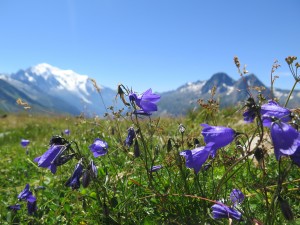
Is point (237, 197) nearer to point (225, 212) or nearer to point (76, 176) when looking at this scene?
point (225, 212)

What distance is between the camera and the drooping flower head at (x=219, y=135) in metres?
1.76

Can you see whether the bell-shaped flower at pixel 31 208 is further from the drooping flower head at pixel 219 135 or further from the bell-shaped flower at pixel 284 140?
the bell-shaped flower at pixel 284 140

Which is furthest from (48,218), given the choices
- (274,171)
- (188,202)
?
(274,171)

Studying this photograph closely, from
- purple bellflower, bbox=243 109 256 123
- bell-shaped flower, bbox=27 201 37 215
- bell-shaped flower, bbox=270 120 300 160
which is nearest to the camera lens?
bell-shaped flower, bbox=270 120 300 160

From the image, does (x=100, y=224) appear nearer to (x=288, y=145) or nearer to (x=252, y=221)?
(x=252, y=221)

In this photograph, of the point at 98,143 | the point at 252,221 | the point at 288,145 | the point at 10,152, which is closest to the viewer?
the point at 288,145

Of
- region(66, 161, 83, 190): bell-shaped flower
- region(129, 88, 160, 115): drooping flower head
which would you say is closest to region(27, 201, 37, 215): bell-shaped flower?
region(66, 161, 83, 190): bell-shaped flower

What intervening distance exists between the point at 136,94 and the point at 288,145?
134 cm

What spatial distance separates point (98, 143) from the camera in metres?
3.23

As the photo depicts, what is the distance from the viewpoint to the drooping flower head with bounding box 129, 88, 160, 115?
260 centimetres

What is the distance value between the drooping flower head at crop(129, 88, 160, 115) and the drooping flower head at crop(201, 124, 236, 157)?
85 cm

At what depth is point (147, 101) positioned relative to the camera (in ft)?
8.71

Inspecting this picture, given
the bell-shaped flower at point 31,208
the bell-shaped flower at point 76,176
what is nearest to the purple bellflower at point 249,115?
the bell-shaped flower at point 76,176

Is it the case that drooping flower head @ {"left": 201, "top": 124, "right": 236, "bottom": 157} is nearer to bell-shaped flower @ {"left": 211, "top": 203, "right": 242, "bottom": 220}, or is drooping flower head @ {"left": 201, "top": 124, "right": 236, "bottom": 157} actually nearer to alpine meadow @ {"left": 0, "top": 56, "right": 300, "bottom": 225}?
alpine meadow @ {"left": 0, "top": 56, "right": 300, "bottom": 225}
